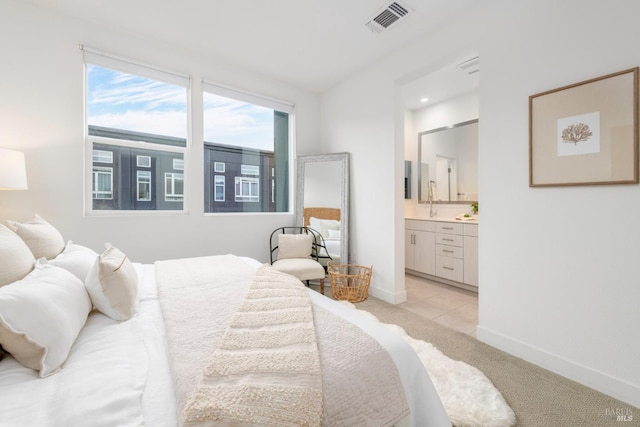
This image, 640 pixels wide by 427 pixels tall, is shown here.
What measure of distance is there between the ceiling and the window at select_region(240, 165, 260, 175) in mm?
1224

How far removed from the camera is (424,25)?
2510 millimetres

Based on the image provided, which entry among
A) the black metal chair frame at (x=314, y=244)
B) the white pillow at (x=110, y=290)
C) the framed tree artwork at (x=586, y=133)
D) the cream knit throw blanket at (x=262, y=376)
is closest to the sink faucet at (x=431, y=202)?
the black metal chair frame at (x=314, y=244)

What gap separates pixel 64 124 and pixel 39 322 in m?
2.38

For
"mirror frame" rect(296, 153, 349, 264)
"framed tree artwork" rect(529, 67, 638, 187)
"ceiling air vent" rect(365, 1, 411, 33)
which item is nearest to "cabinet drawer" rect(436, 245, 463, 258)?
"mirror frame" rect(296, 153, 349, 264)

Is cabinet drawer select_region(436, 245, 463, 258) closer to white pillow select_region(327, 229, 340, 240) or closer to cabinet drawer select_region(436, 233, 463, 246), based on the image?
cabinet drawer select_region(436, 233, 463, 246)

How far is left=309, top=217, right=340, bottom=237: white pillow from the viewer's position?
3678 millimetres

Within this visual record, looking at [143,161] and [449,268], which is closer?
[143,161]

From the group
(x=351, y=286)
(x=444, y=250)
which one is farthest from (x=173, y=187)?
(x=444, y=250)

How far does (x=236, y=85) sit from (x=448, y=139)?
3177mm

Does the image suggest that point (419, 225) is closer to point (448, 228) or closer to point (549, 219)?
point (448, 228)

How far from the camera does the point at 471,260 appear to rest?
11.3 feet

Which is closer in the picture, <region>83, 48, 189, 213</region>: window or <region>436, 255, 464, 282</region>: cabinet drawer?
<region>83, 48, 189, 213</region>: window

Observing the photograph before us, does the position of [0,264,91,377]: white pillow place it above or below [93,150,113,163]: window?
below

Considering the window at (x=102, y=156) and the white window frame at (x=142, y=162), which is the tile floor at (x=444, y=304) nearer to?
the white window frame at (x=142, y=162)
